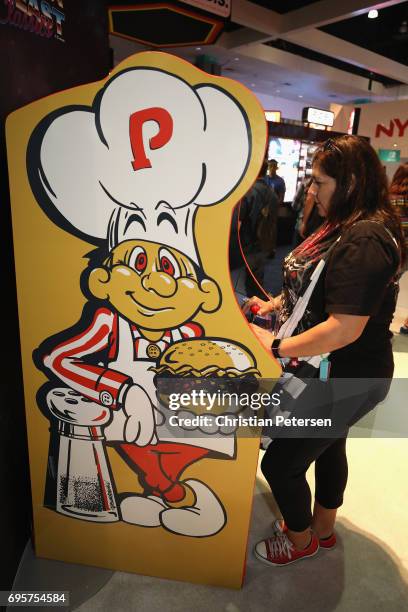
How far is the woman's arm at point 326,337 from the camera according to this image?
44.3 inches

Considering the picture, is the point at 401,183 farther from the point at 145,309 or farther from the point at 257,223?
the point at 145,309

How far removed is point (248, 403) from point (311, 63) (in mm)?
10346

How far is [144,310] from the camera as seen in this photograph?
3.91ft

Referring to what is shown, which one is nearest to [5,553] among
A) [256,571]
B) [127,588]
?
[127,588]

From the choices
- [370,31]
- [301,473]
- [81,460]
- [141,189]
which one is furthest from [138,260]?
[370,31]

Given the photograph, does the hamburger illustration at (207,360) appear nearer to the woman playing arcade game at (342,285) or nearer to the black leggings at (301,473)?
the woman playing arcade game at (342,285)

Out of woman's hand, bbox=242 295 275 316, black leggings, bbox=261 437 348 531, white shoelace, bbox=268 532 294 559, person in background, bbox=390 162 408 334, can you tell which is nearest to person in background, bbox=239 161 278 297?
person in background, bbox=390 162 408 334

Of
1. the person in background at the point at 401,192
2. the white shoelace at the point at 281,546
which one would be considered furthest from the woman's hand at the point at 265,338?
the person in background at the point at 401,192

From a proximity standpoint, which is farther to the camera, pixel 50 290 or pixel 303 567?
pixel 303 567

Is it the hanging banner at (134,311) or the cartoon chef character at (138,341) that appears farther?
the cartoon chef character at (138,341)

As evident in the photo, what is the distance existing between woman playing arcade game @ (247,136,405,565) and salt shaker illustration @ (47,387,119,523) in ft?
1.78

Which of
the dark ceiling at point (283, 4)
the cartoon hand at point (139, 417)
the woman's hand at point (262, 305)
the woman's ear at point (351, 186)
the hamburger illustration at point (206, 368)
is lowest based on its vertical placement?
the cartoon hand at point (139, 417)

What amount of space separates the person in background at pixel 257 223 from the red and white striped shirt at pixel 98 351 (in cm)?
166

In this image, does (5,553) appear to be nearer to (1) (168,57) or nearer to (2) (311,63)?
(1) (168,57)
